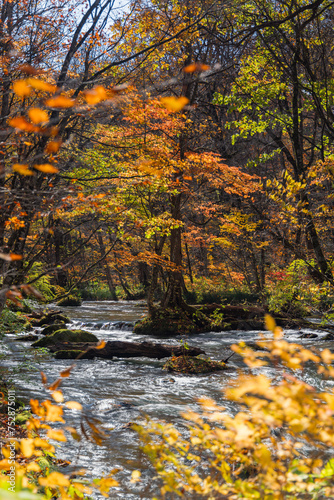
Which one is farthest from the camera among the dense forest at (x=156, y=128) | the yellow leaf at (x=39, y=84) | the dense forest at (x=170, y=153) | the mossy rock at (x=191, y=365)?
the mossy rock at (x=191, y=365)

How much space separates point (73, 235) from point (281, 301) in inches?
845

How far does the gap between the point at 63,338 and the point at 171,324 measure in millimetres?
4326

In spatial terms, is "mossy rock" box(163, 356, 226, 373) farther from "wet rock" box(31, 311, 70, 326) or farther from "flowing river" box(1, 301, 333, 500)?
"wet rock" box(31, 311, 70, 326)

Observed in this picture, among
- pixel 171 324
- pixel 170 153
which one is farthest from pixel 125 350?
pixel 170 153

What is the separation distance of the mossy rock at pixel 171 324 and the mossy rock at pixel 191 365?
4323 millimetres

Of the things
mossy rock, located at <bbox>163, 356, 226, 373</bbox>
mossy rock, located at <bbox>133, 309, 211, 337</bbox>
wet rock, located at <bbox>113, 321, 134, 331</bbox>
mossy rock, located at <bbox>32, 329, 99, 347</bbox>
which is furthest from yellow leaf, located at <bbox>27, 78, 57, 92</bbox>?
wet rock, located at <bbox>113, 321, 134, 331</bbox>

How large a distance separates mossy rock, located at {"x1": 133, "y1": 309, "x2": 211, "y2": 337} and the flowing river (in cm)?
251

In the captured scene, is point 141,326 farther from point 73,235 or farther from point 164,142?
point 73,235

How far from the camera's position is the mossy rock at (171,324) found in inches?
486

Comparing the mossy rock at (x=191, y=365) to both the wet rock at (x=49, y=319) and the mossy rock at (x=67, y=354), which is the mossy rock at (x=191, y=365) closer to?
the mossy rock at (x=67, y=354)

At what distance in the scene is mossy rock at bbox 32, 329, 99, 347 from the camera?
8938 mm

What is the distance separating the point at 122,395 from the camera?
6.22m

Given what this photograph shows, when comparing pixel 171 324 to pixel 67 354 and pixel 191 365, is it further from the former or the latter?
pixel 191 365

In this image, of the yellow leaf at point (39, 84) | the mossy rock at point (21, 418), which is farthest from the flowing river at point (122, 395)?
the yellow leaf at point (39, 84)
